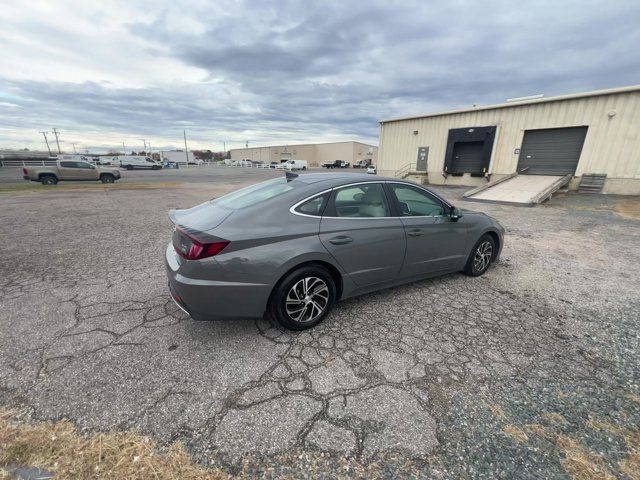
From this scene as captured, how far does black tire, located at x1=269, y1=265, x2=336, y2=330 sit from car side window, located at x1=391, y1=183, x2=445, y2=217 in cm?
133

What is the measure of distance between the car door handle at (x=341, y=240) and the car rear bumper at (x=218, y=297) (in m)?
0.78

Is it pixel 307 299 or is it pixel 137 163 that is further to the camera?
pixel 137 163

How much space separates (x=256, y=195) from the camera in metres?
3.34

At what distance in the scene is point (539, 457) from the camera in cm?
179

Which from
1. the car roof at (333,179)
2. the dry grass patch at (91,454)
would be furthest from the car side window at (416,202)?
the dry grass patch at (91,454)

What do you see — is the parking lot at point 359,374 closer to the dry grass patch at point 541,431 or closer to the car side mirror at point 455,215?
the dry grass patch at point 541,431

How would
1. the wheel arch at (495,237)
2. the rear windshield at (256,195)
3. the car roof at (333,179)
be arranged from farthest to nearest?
the wheel arch at (495,237) < the car roof at (333,179) < the rear windshield at (256,195)

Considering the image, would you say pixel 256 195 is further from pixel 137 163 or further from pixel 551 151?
pixel 137 163

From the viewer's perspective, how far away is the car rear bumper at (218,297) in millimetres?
2531

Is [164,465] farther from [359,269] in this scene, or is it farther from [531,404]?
[531,404]

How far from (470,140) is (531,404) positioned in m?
20.2

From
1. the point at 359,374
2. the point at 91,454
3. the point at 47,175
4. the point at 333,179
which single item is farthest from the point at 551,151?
the point at 47,175

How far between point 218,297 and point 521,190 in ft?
51.7

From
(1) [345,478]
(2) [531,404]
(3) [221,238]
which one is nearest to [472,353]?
(2) [531,404]
